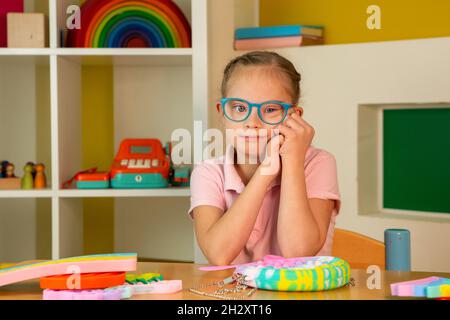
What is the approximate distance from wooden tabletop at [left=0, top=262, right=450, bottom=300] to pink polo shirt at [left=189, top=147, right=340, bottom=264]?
0.34 metres

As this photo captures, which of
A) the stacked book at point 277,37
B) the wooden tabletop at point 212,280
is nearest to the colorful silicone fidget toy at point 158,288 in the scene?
the wooden tabletop at point 212,280

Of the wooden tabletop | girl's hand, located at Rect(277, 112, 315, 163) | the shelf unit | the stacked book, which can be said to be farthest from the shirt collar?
the stacked book

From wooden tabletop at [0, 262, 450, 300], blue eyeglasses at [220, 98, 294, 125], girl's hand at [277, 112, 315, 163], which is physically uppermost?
blue eyeglasses at [220, 98, 294, 125]

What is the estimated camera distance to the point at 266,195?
4.80 feet

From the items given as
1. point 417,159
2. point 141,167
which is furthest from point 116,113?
point 417,159

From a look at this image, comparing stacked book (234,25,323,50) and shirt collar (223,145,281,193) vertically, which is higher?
stacked book (234,25,323,50)

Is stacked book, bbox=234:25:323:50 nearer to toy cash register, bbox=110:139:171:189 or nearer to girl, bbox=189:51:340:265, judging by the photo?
toy cash register, bbox=110:139:171:189

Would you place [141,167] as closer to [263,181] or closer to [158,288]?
[263,181]

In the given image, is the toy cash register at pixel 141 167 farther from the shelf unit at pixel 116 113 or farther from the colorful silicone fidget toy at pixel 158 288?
the colorful silicone fidget toy at pixel 158 288

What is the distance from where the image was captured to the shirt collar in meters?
1.44

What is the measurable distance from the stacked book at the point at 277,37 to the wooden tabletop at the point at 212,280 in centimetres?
139

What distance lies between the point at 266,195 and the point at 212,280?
1.65 feet

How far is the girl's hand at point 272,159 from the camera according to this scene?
1337 mm
